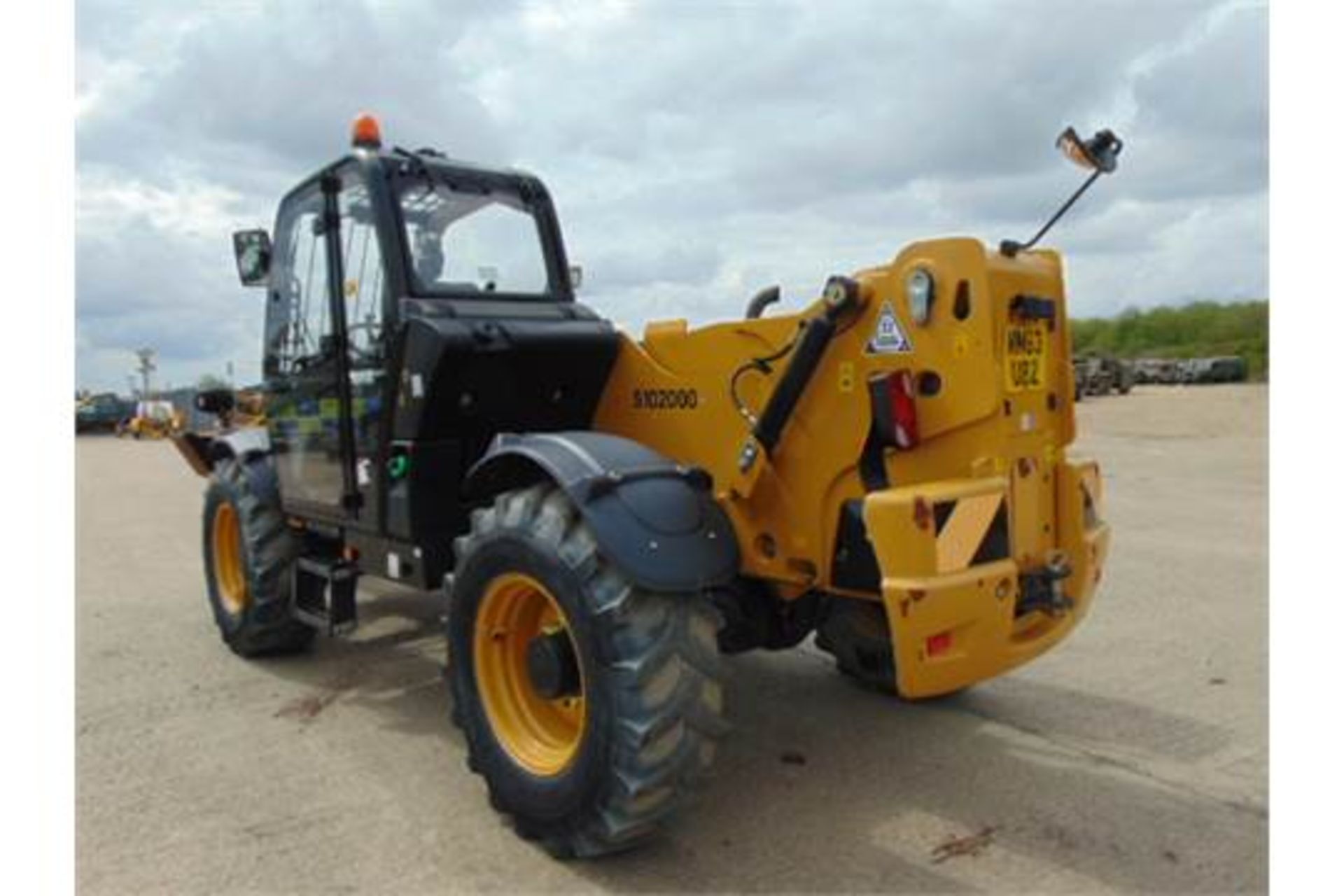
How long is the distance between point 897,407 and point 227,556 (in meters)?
4.65

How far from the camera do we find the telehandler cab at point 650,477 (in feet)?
11.0

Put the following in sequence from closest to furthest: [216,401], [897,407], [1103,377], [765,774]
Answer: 1. [897,407]
2. [765,774]
3. [216,401]
4. [1103,377]

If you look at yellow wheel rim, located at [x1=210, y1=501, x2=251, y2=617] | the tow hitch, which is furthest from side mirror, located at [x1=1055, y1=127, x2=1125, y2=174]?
yellow wheel rim, located at [x1=210, y1=501, x2=251, y2=617]

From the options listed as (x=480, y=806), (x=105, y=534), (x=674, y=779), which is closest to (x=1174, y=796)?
(x=674, y=779)

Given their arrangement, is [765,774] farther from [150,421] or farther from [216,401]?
[150,421]

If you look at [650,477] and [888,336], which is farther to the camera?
[650,477]

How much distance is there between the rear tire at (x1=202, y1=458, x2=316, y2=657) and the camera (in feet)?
18.9

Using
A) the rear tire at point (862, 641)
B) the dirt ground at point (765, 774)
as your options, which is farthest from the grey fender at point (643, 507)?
the dirt ground at point (765, 774)

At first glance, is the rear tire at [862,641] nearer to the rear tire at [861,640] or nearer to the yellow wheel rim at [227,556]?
the rear tire at [861,640]

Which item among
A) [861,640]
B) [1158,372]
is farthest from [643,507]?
[1158,372]

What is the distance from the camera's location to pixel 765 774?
4.24m

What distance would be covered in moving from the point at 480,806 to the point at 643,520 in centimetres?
135

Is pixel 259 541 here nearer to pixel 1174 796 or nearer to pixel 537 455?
pixel 537 455

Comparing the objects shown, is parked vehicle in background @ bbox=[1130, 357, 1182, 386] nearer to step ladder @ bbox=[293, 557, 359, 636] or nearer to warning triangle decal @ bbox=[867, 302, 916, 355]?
step ladder @ bbox=[293, 557, 359, 636]
